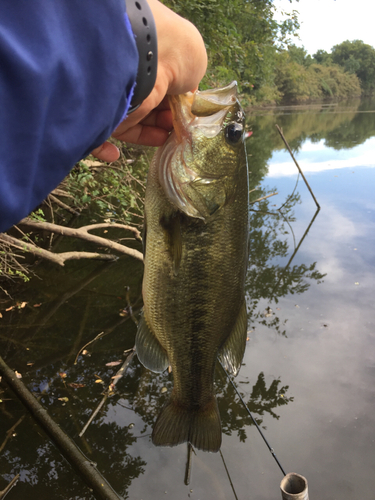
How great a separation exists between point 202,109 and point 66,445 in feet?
11.1

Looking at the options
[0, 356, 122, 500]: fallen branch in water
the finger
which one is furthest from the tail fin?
[0, 356, 122, 500]: fallen branch in water

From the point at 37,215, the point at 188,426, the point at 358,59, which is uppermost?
the point at 358,59

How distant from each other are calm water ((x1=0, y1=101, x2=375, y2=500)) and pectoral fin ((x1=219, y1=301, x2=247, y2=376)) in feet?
8.44

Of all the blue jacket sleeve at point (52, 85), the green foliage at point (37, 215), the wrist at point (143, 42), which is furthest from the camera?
the green foliage at point (37, 215)

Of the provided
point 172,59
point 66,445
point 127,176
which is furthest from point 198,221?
point 127,176

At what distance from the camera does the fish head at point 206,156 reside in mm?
1539

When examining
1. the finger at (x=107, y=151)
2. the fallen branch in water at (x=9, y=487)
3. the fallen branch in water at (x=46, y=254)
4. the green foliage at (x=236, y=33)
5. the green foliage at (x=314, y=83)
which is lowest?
the fallen branch in water at (x=9, y=487)

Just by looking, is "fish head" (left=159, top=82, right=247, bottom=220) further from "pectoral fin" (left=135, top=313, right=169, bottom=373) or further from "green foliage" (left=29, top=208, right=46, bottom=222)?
"green foliage" (left=29, top=208, right=46, bottom=222)

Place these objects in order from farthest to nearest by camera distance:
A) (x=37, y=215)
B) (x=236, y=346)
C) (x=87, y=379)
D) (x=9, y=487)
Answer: (x=37, y=215), (x=87, y=379), (x=9, y=487), (x=236, y=346)

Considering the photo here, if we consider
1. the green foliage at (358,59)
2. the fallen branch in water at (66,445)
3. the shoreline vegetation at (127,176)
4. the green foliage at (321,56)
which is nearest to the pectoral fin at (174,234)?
the fallen branch in water at (66,445)

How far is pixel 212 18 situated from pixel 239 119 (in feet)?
27.9

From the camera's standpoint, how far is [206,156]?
5.18ft

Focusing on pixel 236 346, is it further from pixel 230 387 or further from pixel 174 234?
pixel 230 387

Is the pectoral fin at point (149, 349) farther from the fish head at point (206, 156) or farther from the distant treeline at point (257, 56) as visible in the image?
the distant treeline at point (257, 56)
